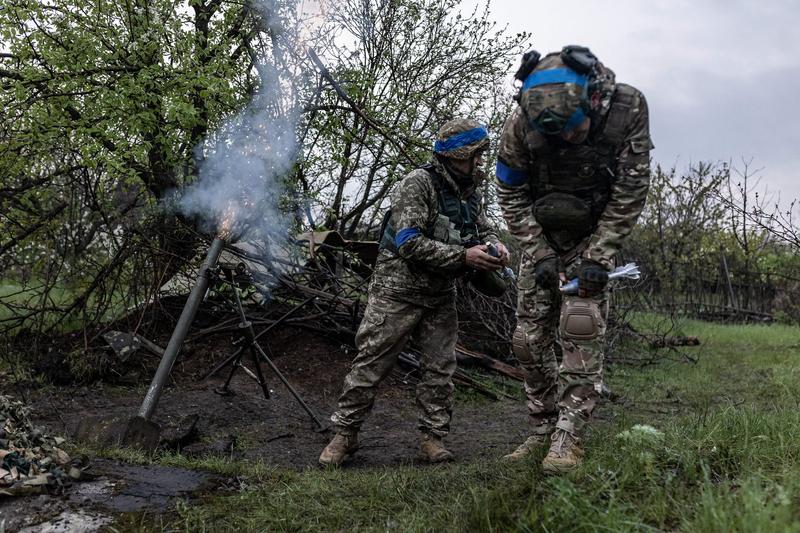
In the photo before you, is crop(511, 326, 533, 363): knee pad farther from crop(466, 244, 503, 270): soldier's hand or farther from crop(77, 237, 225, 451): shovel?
crop(77, 237, 225, 451): shovel

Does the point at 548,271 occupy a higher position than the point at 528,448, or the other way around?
the point at 548,271

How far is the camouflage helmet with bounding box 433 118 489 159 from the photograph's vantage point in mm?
4012

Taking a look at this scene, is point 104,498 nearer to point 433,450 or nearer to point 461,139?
point 433,450

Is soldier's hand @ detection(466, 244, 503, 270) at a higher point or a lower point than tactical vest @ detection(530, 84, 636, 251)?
lower

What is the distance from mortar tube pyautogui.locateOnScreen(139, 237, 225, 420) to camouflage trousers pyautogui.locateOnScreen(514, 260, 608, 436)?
218 centimetres

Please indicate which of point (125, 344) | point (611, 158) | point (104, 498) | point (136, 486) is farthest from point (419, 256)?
point (125, 344)

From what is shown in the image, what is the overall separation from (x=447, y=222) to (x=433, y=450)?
1.44 metres

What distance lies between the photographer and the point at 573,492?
241 cm

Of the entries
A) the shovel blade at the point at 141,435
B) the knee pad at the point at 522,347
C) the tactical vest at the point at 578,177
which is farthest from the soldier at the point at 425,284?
the shovel blade at the point at 141,435

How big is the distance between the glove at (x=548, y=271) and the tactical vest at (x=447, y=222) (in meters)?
0.77

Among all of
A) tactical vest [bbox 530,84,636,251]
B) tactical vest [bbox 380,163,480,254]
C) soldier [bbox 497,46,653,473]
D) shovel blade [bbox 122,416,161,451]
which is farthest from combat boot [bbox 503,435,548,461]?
shovel blade [bbox 122,416,161,451]

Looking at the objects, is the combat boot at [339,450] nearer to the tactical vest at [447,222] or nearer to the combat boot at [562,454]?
the tactical vest at [447,222]

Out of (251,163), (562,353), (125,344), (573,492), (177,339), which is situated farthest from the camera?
(251,163)

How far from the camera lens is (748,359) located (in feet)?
28.4
